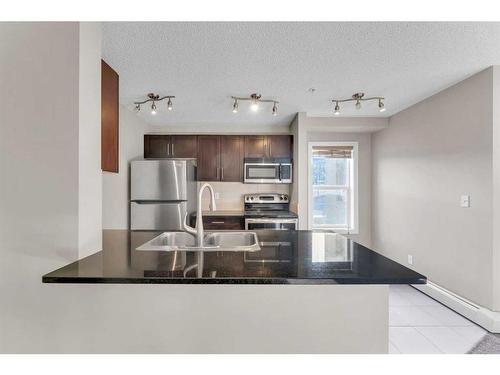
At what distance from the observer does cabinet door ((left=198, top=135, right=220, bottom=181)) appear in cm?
453

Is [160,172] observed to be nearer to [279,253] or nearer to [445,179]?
[279,253]

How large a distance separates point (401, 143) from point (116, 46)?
3550 mm

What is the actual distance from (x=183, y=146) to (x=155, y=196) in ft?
3.67

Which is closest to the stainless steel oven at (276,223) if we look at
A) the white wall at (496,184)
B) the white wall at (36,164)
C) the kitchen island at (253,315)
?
the white wall at (496,184)

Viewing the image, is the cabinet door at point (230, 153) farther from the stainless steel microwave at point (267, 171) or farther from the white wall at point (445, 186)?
the white wall at point (445, 186)

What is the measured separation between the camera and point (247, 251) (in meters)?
1.55

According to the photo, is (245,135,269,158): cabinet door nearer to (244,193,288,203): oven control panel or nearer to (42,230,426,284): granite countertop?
(244,193,288,203): oven control panel


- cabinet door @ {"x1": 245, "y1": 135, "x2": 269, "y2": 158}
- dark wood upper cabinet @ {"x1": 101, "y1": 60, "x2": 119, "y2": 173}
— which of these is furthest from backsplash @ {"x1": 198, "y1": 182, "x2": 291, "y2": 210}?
dark wood upper cabinet @ {"x1": 101, "y1": 60, "x2": 119, "y2": 173}

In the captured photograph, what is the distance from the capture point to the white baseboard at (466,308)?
8.33 feet

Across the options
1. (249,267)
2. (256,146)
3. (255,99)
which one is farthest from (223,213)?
(249,267)

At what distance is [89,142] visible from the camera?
→ 4.66ft

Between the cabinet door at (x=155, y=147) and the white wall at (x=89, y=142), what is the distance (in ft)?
9.85

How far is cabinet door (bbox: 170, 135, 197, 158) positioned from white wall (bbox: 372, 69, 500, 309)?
287cm

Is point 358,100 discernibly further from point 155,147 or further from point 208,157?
point 155,147
